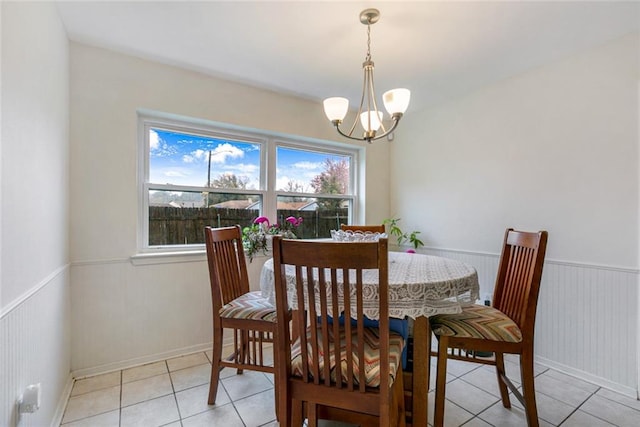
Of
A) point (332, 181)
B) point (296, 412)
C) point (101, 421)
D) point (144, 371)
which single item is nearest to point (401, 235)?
point (332, 181)

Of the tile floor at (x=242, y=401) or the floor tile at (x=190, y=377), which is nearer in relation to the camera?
the tile floor at (x=242, y=401)

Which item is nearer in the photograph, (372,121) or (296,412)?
(296,412)

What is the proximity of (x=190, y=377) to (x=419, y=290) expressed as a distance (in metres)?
1.79

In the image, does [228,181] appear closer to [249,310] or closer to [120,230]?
[120,230]

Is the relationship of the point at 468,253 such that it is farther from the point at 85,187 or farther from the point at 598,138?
the point at 85,187

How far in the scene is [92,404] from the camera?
5.87 feet

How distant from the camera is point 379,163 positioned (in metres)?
3.60

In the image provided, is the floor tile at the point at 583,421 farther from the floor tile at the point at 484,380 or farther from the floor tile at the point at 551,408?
the floor tile at the point at 484,380

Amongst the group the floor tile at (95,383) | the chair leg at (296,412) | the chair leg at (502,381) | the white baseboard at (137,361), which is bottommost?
the floor tile at (95,383)

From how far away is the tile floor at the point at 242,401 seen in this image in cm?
166

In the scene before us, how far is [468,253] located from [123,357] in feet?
9.78

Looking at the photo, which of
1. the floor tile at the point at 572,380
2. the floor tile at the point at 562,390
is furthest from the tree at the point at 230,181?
the floor tile at the point at 572,380

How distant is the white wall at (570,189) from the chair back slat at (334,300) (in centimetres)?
196

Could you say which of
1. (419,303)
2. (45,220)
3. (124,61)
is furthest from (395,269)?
(124,61)
